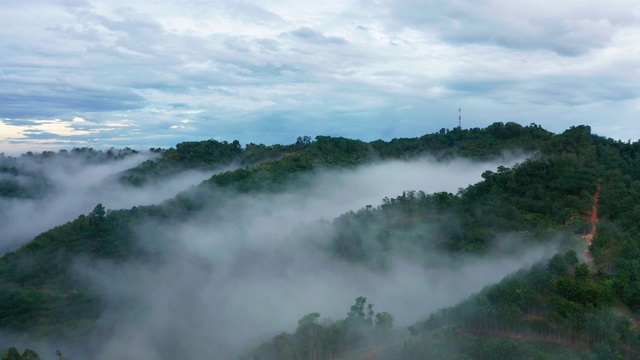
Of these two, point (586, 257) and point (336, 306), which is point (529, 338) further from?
point (336, 306)

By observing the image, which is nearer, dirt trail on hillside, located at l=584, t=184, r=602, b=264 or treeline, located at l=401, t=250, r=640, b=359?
treeline, located at l=401, t=250, r=640, b=359

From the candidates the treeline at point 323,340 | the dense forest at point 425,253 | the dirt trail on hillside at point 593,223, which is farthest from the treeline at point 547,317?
the dirt trail on hillside at point 593,223

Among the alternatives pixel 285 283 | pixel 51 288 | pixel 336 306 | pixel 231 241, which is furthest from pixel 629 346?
pixel 51 288

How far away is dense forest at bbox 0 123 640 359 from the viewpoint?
19656mm

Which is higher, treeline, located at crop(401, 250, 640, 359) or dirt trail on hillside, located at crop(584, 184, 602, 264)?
dirt trail on hillside, located at crop(584, 184, 602, 264)

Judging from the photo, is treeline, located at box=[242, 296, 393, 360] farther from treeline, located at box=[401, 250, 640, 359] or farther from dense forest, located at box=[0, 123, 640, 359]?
treeline, located at box=[401, 250, 640, 359]

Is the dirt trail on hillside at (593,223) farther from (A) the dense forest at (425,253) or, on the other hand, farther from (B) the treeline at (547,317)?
(B) the treeline at (547,317)

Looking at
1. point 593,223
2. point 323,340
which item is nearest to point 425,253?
point 593,223

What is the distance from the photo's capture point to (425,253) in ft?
102

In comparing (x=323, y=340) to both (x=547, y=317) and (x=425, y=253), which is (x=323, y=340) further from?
(x=425, y=253)

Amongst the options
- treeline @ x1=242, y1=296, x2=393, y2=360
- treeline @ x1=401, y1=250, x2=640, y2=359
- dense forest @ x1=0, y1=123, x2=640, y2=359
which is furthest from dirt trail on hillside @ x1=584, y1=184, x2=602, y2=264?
treeline @ x1=242, y1=296, x2=393, y2=360

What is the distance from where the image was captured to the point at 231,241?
133 feet

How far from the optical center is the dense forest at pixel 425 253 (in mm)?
19656

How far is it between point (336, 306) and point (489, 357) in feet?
42.0
